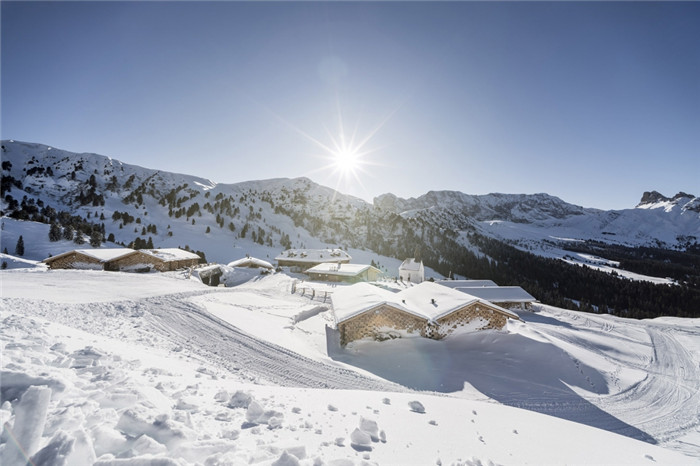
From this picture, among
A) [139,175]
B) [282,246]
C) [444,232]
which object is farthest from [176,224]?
[444,232]

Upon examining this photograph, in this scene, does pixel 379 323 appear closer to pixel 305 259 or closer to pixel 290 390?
pixel 290 390

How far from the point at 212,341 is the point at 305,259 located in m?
53.2

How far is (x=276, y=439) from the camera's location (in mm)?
4727

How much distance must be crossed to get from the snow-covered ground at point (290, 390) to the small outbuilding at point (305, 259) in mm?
42780

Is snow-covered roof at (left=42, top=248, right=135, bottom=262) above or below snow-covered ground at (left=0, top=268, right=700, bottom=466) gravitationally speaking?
below

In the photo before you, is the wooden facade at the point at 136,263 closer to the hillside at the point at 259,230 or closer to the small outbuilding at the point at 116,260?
the small outbuilding at the point at 116,260

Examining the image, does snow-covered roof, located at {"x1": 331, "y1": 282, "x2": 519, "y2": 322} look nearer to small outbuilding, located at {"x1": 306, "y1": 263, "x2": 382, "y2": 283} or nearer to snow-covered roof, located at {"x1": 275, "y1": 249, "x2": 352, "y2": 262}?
small outbuilding, located at {"x1": 306, "y1": 263, "x2": 382, "y2": 283}

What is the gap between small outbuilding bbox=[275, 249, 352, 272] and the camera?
65.3 metres

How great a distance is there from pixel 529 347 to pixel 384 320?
937 cm

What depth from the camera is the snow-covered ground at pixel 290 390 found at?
165 inches

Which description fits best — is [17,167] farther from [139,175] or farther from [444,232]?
[444,232]

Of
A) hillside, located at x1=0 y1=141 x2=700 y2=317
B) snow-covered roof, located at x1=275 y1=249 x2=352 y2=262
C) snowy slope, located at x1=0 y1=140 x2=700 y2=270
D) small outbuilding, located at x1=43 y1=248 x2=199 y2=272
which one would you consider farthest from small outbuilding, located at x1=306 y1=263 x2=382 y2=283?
snowy slope, located at x1=0 y1=140 x2=700 y2=270

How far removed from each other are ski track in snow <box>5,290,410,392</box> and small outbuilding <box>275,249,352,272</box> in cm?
4973

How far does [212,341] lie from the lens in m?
13.0
